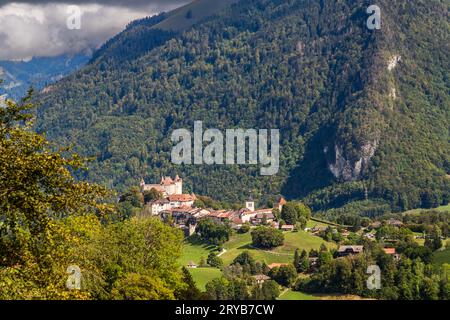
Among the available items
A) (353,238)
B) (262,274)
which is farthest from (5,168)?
(353,238)

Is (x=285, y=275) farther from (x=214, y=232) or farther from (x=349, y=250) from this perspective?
(x=214, y=232)

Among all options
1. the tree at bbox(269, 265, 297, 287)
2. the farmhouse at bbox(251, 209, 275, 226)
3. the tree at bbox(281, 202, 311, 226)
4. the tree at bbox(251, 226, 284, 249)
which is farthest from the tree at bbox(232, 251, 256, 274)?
the farmhouse at bbox(251, 209, 275, 226)

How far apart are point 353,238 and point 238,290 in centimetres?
3884

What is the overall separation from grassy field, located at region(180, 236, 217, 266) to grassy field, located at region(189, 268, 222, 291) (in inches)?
279

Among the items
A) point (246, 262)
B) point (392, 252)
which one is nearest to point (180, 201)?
point (246, 262)

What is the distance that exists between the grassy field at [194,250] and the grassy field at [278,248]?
3.13 metres

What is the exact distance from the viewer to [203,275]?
10606 cm

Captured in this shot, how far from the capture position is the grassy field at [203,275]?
10131 centimetres

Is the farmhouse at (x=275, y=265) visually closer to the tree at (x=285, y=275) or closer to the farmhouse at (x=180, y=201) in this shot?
the tree at (x=285, y=275)

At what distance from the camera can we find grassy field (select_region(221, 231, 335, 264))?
122750mm

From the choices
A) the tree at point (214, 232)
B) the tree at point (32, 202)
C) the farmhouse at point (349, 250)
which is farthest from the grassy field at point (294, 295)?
the tree at point (32, 202)

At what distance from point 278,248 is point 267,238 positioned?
2.29 metres

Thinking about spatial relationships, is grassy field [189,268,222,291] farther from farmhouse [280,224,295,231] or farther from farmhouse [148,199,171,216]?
farmhouse [148,199,171,216]
